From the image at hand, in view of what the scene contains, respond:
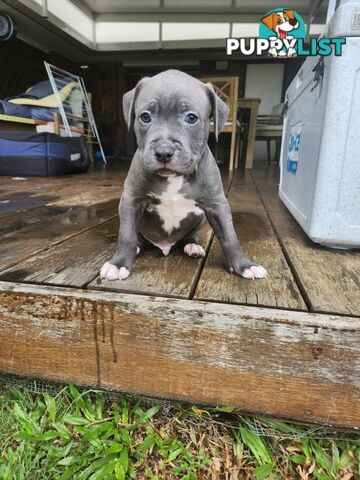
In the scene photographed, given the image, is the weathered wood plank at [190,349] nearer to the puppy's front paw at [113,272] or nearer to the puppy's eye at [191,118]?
the puppy's front paw at [113,272]

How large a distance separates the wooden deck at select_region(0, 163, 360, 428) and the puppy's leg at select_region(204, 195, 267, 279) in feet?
0.17

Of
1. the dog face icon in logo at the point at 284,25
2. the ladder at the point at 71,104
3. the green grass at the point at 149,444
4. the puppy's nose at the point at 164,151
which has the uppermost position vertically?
the dog face icon in logo at the point at 284,25

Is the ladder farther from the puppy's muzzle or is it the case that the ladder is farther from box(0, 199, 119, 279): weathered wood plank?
the puppy's muzzle

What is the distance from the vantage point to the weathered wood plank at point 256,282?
1.10 metres


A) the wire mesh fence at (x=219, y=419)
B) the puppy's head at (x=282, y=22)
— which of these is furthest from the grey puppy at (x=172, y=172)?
the puppy's head at (x=282, y=22)

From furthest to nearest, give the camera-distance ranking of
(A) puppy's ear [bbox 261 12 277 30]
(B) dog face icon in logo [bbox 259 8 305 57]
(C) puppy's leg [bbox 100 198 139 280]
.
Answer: (A) puppy's ear [bbox 261 12 277 30] → (B) dog face icon in logo [bbox 259 8 305 57] → (C) puppy's leg [bbox 100 198 139 280]

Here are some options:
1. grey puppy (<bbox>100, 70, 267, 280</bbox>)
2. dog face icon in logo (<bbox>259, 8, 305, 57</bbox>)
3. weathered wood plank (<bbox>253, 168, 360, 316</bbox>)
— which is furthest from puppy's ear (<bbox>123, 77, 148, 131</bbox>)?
dog face icon in logo (<bbox>259, 8, 305, 57</bbox>)

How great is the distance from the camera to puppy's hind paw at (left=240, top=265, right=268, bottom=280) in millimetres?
1273

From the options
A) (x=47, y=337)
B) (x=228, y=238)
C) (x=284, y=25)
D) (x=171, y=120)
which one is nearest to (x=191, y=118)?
(x=171, y=120)

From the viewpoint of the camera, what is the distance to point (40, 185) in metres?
3.71

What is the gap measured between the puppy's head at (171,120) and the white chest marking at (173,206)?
0.41ft

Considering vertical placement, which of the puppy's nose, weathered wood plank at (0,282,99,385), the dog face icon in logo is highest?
the dog face icon in logo

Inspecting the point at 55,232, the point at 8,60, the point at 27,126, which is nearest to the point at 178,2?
the point at 8,60

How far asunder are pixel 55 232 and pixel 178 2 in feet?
26.2
